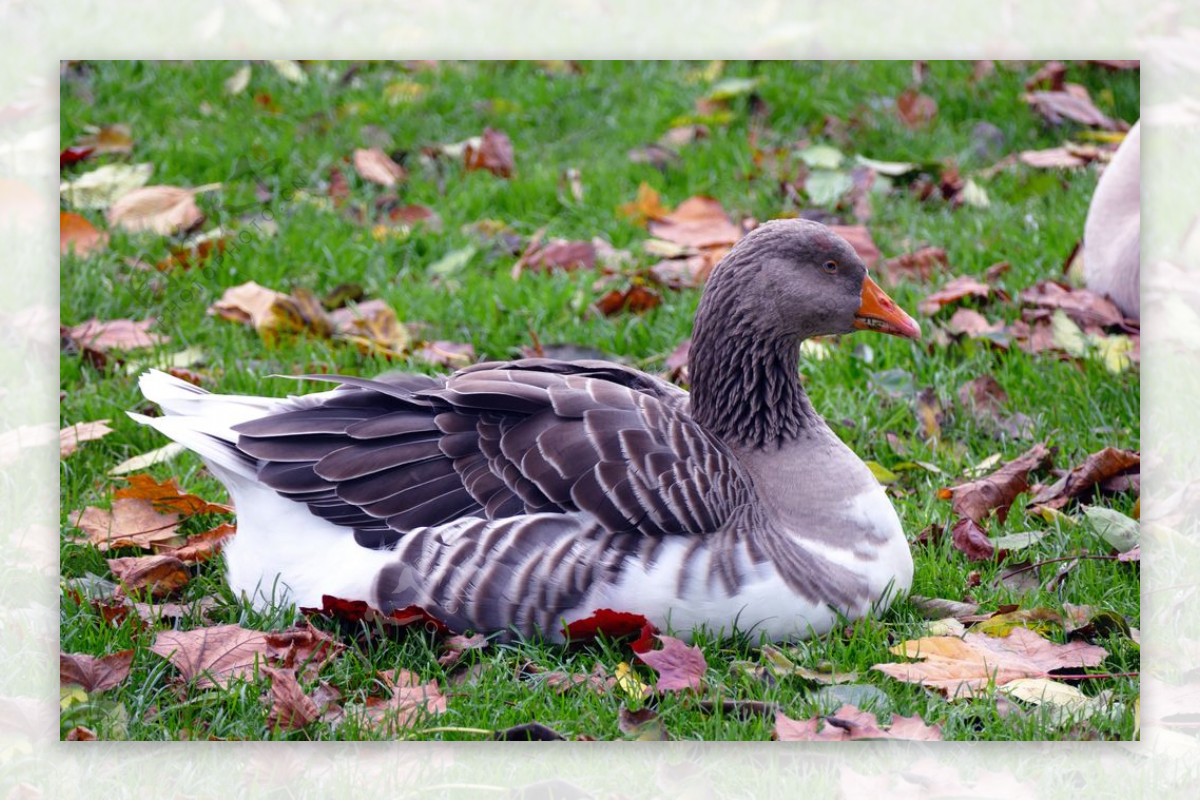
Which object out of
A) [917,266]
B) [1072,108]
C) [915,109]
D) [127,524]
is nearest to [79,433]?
[127,524]

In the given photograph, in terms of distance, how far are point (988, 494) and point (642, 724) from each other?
1.39 meters

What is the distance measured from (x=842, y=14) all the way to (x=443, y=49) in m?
1.00

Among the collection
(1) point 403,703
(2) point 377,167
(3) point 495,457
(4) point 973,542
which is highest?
(2) point 377,167

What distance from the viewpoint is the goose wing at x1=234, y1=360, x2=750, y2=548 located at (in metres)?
3.31

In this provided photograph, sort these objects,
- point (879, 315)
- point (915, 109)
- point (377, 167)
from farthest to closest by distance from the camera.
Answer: point (915, 109)
point (377, 167)
point (879, 315)

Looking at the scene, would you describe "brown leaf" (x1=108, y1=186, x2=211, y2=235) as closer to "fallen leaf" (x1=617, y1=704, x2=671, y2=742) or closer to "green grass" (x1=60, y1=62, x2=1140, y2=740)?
"green grass" (x1=60, y1=62, x2=1140, y2=740)

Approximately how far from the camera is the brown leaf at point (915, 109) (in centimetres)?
625

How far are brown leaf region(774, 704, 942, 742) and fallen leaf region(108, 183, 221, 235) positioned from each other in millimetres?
3446

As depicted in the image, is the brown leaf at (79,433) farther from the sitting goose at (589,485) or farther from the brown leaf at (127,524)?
the sitting goose at (589,485)

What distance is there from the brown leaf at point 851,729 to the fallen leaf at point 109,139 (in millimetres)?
3903

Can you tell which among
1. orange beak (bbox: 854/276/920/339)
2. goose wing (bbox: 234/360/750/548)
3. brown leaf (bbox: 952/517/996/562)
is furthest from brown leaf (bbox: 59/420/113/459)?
brown leaf (bbox: 952/517/996/562)

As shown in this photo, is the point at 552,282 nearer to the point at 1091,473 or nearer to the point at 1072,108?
the point at 1091,473

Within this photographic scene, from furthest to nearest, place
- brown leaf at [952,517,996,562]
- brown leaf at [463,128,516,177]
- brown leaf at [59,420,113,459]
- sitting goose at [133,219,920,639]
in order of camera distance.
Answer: brown leaf at [463,128,516,177] → brown leaf at [59,420,113,459] → brown leaf at [952,517,996,562] → sitting goose at [133,219,920,639]

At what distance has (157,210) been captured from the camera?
5559 mm
